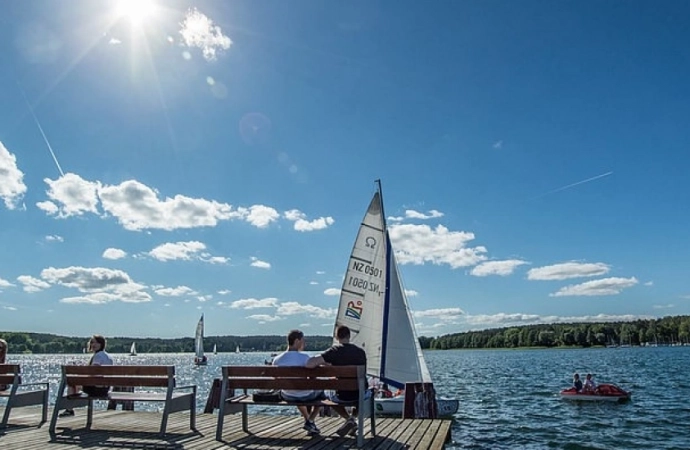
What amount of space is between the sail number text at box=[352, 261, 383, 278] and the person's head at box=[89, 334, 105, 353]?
955cm

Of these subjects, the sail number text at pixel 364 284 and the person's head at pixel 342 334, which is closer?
the person's head at pixel 342 334

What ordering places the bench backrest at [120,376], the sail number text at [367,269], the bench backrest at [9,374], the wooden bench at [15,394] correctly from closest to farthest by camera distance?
the bench backrest at [120,376], the wooden bench at [15,394], the bench backrest at [9,374], the sail number text at [367,269]

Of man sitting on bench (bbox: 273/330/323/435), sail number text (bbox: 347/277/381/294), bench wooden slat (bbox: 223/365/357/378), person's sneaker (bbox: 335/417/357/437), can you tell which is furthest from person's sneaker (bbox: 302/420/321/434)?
sail number text (bbox: 347/277/381/294)

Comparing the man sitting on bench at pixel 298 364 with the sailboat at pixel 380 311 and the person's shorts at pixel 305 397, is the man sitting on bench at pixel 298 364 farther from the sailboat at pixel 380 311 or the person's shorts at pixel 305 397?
the sailboat at pixel 380 311

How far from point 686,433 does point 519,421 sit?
5.97 metres

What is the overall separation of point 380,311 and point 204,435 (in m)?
10.6

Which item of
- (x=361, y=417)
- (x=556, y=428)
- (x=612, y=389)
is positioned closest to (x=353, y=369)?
(x=361, y=417)

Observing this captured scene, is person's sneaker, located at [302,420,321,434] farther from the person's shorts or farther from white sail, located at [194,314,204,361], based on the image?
white sail, located at [194,314,204,361]

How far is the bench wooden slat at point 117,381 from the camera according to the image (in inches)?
324

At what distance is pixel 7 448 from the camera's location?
7309 mm

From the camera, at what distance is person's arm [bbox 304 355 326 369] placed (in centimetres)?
769

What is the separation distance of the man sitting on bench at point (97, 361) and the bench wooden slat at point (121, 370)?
1.12 ft

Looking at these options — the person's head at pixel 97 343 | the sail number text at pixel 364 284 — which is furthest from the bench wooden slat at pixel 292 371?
the sail number text at pixel 364 284

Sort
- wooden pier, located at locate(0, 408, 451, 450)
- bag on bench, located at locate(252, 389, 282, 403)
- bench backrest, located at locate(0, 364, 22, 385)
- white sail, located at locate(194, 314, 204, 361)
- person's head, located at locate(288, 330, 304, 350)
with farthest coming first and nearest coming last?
white sail, located at locate(194, 314, 204, 361) → bench backrest, located at locate(0, 364, 22, 385) → person's head, located at locate(288, 330, 304, 350) → bag on bench, located at locate(252, 389, 282, 403) → wooden pier, located at locate(0, 408, 451, 450)
